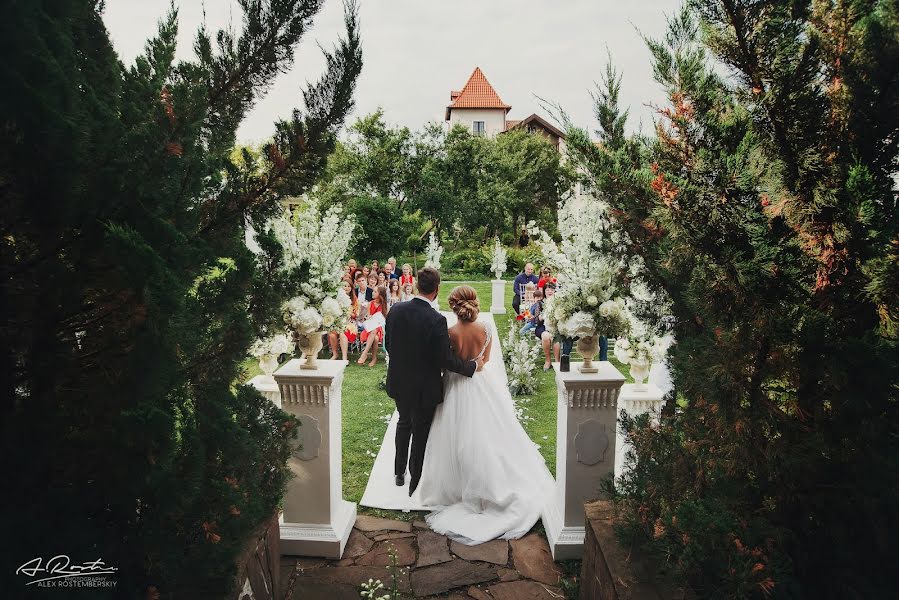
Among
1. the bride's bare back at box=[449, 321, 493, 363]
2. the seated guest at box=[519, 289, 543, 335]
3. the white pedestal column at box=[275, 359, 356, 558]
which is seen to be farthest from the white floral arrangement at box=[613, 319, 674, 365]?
the seated guest at box=[519, 289, 543, 335]

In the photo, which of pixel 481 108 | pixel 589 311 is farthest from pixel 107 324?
pixel 481 108

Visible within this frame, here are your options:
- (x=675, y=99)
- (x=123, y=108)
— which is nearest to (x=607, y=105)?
(x=675, y=99)

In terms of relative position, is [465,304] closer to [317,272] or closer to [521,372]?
[317,272]

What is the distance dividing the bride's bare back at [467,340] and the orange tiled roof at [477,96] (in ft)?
136

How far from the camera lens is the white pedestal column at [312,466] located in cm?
415

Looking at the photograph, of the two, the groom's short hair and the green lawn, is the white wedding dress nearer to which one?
the green lawn

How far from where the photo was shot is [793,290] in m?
1.68

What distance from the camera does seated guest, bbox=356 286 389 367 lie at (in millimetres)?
10883

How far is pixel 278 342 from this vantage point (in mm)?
4348

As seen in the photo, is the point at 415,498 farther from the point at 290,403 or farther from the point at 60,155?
the point at 60,155

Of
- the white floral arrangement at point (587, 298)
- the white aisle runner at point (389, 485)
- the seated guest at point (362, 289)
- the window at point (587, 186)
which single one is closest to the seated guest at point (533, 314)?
the seated guest at point (362, 289)

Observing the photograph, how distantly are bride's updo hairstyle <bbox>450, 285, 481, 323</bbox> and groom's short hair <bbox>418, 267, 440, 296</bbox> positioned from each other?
0.30m

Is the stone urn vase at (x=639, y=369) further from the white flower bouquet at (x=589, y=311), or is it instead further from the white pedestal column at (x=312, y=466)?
the white pedestal column at (x=312, y=466)

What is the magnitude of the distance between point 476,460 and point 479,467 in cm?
7
